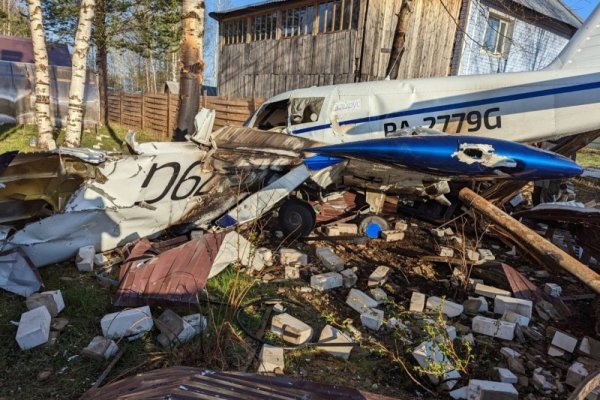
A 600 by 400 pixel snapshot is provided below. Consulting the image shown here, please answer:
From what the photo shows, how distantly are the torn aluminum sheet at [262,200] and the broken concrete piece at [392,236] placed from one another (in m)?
1.48

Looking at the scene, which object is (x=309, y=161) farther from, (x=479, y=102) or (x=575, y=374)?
(x=575, y=374)

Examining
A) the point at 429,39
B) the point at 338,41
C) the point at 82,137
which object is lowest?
the point at 82,137

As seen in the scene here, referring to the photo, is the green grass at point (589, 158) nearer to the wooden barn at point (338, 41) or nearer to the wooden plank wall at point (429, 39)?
the wooden barn at point (338, 41)

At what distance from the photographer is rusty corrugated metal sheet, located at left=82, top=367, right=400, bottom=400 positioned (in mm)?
1557

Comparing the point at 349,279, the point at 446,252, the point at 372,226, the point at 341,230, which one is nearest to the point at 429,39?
the point at 372,226

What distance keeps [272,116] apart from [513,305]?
5.13 metres

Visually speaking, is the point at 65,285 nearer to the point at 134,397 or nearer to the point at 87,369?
the point at 87,369

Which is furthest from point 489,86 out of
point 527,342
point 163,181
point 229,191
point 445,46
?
point 445,46

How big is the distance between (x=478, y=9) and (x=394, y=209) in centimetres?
A: 1211

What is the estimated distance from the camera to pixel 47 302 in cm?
332

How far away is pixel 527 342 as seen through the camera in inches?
129

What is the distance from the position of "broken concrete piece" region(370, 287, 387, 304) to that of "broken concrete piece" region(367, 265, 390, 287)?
104mm

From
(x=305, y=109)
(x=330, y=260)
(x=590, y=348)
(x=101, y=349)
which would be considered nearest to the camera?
(x=101, y=349)

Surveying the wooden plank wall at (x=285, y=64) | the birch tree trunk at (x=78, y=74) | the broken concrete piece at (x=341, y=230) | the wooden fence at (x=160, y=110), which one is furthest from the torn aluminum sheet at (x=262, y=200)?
the wooden plank wall at (x=285, y=64)
